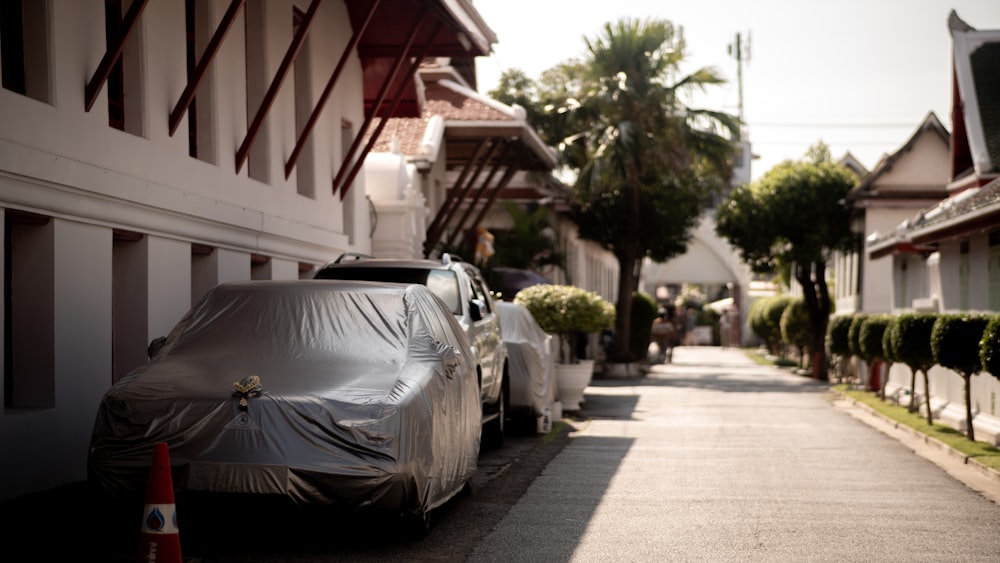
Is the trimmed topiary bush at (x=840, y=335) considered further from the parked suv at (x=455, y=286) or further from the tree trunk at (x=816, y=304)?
the parked suv at (x=455, y=286)

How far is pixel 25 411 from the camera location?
10750 mm

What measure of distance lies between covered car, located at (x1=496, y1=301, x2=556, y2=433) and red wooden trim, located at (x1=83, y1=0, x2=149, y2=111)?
7.36 meters

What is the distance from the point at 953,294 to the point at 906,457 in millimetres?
7788

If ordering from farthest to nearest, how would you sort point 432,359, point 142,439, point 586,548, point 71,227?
point 71,227
point 432,359
point 586,548
point 142,439

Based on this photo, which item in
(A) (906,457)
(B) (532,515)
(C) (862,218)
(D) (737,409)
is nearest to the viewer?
(B) (532,515)

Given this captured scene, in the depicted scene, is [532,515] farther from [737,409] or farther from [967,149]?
[967,149]

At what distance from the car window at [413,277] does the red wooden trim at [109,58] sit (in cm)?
375

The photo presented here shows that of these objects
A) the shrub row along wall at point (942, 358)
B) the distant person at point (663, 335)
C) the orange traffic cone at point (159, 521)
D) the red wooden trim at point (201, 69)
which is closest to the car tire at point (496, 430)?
the red wooden trim at point (201, 69)

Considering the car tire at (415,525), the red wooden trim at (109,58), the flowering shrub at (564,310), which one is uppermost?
the red wooden trim at (109,58)

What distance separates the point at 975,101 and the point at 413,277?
13.4 metres

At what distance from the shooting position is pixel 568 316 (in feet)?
76.7

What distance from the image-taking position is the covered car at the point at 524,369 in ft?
60.2

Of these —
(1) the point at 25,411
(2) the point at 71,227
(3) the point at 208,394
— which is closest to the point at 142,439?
(3) the point at 208,394

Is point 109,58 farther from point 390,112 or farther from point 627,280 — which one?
point 627,280
